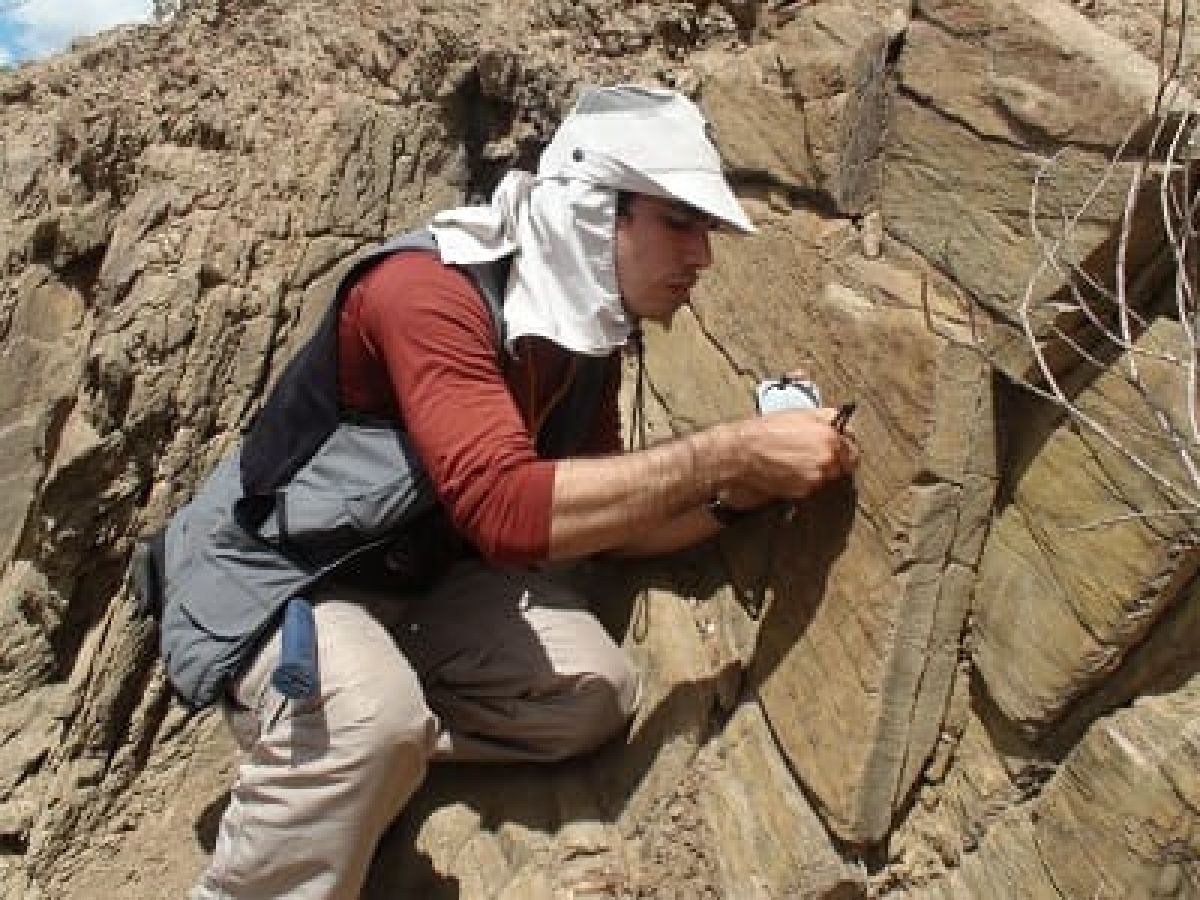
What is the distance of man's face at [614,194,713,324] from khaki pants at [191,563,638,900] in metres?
1.17

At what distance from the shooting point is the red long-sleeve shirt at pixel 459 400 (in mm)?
3480

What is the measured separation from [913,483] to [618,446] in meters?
1.14

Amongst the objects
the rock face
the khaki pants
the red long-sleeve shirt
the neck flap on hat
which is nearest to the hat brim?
the neck flap on hat

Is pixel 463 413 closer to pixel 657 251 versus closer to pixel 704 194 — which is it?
pixel 657 251

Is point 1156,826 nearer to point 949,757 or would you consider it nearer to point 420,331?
point 949,757

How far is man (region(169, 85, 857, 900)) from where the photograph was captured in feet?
11.7

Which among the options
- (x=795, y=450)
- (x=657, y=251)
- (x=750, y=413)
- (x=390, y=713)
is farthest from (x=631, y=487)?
(x=390, y=713)

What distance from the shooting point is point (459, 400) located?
350 centimetres

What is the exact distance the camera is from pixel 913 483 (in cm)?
351

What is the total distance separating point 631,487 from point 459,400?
48 cm

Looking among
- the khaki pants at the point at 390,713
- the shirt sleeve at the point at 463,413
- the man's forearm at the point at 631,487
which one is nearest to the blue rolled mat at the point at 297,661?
the khaki pants at the point at 390,713

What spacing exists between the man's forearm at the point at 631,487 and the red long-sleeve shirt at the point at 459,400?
54 millimetres

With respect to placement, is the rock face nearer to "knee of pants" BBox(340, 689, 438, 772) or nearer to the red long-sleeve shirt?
"knee of pants" BBox(340, 689, 438, 772)

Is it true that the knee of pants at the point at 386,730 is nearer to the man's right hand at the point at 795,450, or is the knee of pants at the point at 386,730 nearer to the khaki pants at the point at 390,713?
the khaki pants at the point at 390,713
